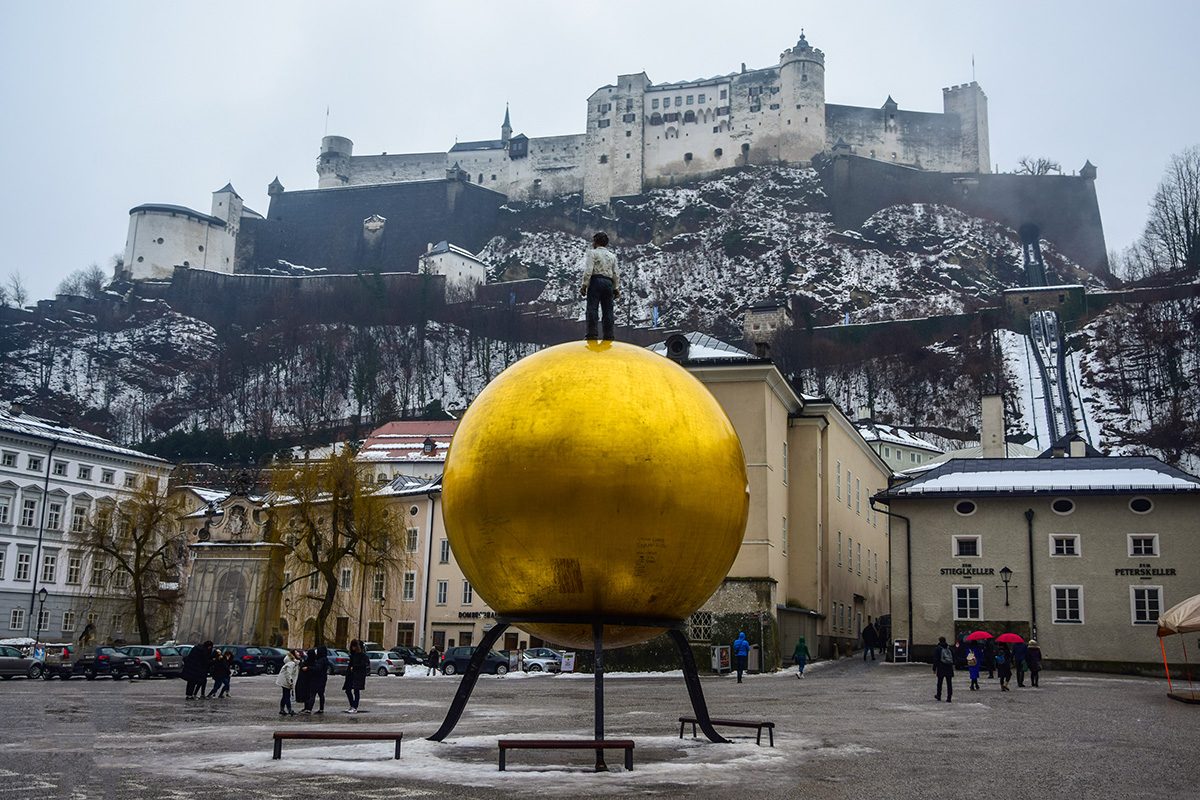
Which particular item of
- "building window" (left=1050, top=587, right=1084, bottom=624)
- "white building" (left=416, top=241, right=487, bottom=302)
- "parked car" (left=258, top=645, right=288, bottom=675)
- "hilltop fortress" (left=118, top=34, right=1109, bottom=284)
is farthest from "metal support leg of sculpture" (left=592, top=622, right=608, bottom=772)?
"hilltop fortress" (left=118, top=34, right=1109, bottom=284)

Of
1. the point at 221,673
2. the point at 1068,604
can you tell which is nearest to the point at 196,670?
the point at 221,673

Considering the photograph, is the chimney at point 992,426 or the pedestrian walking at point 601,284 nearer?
the pedestrian walking at point 601,284

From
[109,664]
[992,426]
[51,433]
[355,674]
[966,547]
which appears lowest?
[109,664]

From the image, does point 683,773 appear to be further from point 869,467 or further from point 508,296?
point 508,296

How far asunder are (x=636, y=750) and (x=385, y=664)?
31825 millimetres

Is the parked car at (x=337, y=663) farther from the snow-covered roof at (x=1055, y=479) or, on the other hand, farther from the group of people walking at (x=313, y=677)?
the snow-covered roof at (x=1055, y=479)

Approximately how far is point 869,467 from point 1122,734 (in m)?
46.2

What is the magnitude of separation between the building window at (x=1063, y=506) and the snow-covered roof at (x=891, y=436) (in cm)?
4628

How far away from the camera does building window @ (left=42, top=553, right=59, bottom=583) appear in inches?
2406

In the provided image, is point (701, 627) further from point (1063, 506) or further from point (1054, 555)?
point (1063, 506)

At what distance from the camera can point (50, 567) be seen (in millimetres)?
61562

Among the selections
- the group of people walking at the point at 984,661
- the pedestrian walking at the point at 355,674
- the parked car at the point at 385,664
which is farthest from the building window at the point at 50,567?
the group of people walking at the point at 984,661

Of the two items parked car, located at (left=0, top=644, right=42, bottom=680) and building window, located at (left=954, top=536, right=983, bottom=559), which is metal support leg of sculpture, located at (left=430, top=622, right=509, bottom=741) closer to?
parked car, located at (left=0, top=644, right=42, bottom=680)

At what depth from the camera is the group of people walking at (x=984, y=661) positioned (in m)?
24.3
